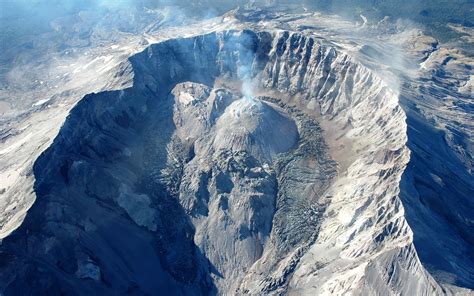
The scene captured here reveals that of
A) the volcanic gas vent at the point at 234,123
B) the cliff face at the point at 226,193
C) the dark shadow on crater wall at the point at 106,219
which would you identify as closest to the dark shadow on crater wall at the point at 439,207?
the cliff face at the point at 226,193

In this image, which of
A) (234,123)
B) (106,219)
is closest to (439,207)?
(234,123)

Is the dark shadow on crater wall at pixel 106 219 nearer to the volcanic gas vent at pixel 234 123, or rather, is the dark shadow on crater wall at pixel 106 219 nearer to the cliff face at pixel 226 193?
the cliff face at pixel 226 193

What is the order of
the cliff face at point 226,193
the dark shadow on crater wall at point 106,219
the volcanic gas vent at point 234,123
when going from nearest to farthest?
the dark shadow on crater wall at point 106,219, the cliff face at point 226,193, the volcanic gas vent at point 234,123

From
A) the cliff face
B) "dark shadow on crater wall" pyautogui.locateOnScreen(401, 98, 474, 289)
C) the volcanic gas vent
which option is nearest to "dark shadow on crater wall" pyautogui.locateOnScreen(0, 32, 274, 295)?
the cliff face

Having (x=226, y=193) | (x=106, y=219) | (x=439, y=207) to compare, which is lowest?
(x=226, y=193)

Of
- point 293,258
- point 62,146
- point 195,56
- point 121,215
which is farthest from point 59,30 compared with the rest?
point 293,258

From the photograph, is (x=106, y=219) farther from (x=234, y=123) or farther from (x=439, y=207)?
(x=439, y=207)

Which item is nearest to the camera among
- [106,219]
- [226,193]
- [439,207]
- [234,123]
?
[439,207]

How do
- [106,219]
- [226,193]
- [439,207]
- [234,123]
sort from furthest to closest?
1. [234,123]
2. [226,193]
3. [106,219]
4. [439,207]

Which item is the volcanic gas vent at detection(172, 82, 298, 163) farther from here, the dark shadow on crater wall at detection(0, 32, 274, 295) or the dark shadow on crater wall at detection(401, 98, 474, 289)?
the dark shadow on crater wall at detection(401, 98, 474, 289)
